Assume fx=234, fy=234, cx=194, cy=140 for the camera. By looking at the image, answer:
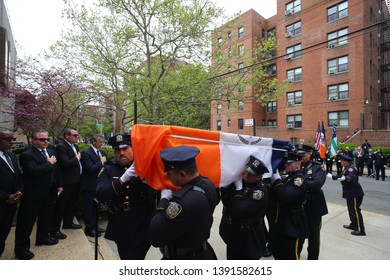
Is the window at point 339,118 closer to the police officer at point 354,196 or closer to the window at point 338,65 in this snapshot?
the window at point 338,65

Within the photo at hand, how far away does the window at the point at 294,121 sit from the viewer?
85.5ft

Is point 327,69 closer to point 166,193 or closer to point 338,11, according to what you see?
point 338,11

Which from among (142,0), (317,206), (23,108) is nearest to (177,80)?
(142,0)

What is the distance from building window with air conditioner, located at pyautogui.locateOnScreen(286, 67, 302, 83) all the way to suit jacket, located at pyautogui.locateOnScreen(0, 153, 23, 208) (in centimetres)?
2742

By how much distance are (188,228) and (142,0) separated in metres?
9.49

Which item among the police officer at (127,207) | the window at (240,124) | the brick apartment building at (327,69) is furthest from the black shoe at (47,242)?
the window at (240,124)

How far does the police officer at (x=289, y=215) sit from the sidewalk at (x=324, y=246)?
1137mm

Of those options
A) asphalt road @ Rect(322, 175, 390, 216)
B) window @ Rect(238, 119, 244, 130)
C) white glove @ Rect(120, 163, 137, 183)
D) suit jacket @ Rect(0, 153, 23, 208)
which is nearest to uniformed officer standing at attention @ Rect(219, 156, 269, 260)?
white glove @ Rect(120, 163, 137, 183)

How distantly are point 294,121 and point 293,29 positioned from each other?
10.5 meters

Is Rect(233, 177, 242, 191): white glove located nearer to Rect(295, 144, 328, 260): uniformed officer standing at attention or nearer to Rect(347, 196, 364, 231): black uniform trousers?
Rect(295, 144, 328, 260): uniformed officer standing at attention

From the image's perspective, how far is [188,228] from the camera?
1640 mm

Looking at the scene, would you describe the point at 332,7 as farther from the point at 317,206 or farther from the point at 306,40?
the point at 317,206

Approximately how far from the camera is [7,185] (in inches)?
111

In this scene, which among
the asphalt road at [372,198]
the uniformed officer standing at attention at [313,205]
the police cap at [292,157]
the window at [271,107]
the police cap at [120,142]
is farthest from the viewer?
the window at [271,107]
